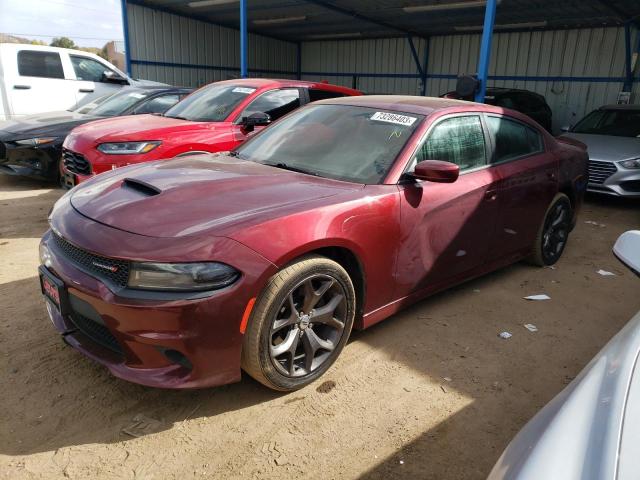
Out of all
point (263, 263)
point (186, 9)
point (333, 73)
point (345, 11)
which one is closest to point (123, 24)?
point (186, 9)

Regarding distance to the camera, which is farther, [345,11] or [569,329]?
[345,11]

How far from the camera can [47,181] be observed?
7.54 m

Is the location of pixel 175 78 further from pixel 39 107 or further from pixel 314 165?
pixel 314 165

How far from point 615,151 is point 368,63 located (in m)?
13.3

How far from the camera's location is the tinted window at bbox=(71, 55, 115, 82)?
9.40 meters

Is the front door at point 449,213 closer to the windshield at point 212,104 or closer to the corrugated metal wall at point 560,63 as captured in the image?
the windshield at point 212,104

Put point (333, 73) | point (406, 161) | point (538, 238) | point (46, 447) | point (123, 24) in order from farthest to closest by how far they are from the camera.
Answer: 1. point (333, 73)
2. point (123, 24)
3. point (538, 238)
4. point (406, 161)
5. point (46, 447)

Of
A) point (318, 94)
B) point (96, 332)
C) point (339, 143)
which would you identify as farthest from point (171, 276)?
point (318, 94)

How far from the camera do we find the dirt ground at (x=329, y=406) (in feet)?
7.20

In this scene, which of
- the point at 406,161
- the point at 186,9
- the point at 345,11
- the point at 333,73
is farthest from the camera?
the point at 333,73

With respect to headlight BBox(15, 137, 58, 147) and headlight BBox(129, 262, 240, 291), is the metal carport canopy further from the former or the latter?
headlight BBox(129, 262, 240, 291)

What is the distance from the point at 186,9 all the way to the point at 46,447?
15.8 metres

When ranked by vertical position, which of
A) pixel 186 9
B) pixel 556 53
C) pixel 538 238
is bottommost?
pixel 538 238

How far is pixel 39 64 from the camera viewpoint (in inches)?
359
